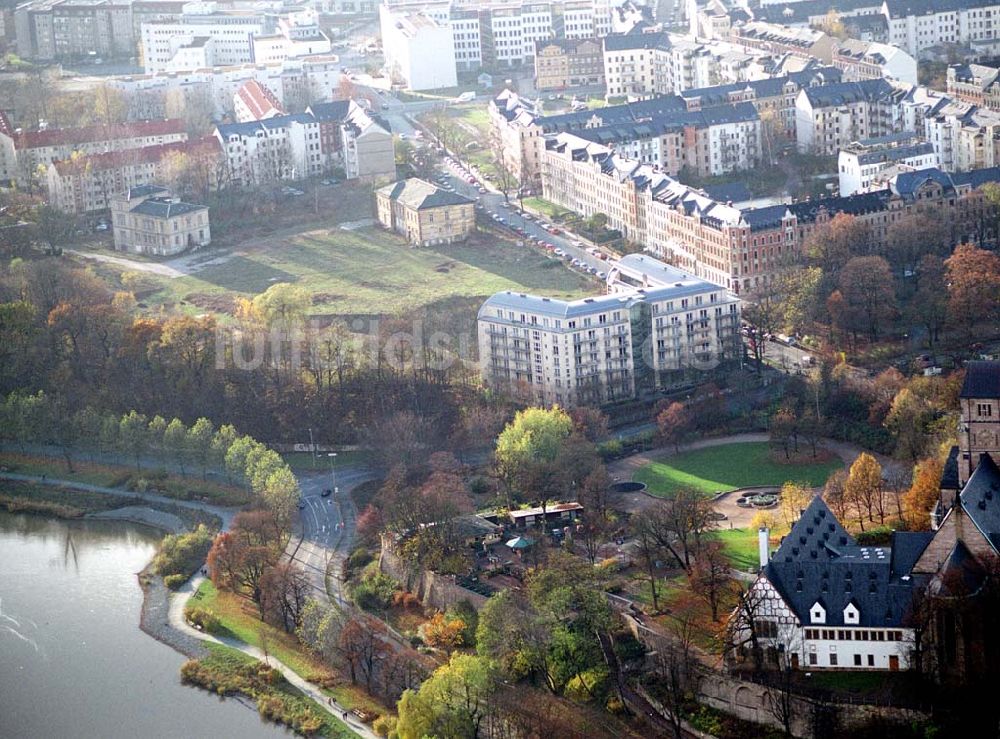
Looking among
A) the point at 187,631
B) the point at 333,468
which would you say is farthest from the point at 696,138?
the point at 187,631

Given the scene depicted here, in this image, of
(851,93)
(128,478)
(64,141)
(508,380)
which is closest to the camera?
(128,478)

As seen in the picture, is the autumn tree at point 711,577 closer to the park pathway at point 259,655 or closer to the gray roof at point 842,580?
the gray roof at point 842,580

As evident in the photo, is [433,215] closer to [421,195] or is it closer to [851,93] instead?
[421,195]

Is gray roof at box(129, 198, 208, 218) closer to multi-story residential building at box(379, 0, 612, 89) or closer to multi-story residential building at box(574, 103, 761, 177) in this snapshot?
multi-story residential building at box(574, 103, 761, 177)

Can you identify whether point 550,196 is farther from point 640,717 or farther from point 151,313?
point 640,717

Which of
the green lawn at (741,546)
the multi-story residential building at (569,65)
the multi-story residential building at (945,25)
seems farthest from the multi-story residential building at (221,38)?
the green lawn at (741,546)

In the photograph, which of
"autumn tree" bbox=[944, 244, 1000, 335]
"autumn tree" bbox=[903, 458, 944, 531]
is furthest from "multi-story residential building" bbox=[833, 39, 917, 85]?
"autumn tree" bbox=[903, 458, 944, 531]

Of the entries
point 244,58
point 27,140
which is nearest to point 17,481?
point 27,140
